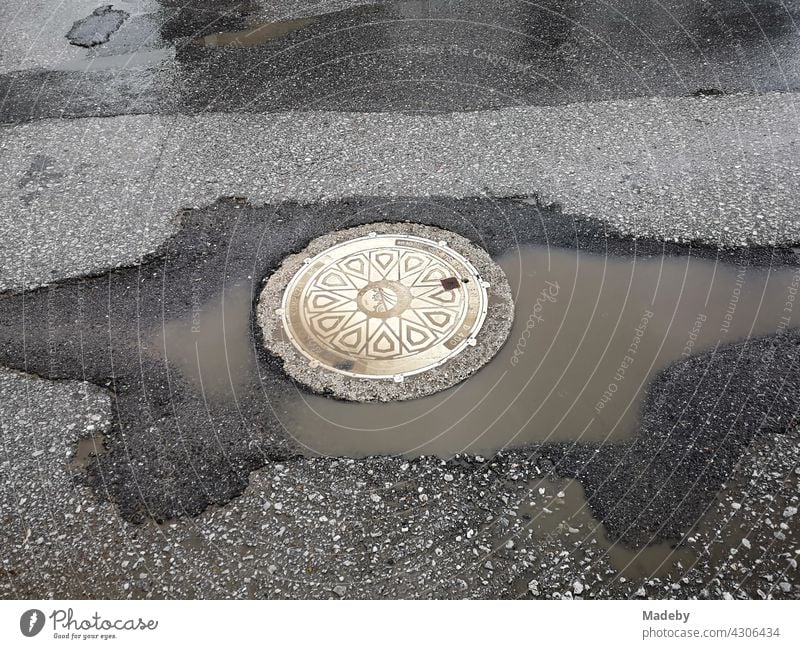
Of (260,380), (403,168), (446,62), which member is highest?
(446,62)

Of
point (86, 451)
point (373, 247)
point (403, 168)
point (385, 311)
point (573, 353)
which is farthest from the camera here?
point (403, 168)

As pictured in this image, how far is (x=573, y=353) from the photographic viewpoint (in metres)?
3.48

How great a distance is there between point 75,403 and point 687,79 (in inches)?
210

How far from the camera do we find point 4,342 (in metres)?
3.55

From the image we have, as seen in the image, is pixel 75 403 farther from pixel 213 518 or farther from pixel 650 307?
pixel 650 307

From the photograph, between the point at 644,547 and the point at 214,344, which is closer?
the point at 644,547

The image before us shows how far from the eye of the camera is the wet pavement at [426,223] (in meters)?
2.71

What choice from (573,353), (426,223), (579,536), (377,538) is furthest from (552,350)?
(377,538)

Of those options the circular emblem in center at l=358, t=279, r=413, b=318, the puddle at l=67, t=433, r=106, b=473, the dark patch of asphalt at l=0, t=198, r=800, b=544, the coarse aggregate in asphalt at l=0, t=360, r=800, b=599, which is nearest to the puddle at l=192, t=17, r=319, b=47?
the dark patch of asphalt at l=0, t=198, r=800, b=544

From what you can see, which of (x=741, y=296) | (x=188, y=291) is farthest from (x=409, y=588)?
(x=741, y=296)

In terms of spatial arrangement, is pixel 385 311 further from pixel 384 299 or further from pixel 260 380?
pixel 260 380
